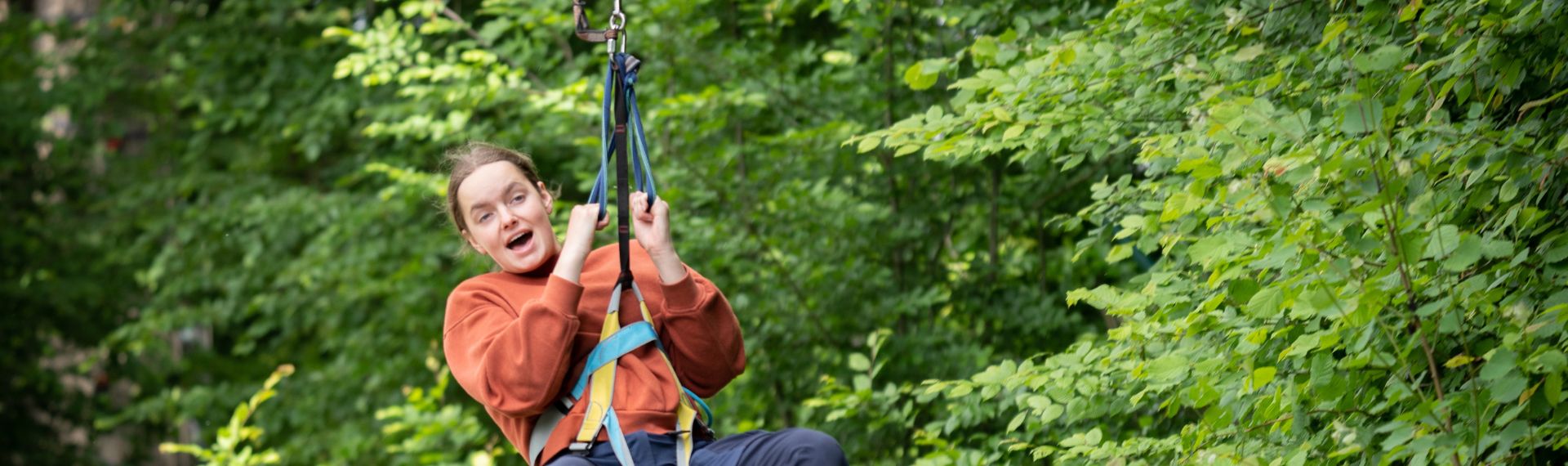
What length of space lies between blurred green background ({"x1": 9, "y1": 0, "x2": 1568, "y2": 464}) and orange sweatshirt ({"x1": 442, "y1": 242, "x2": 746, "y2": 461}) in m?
0.75

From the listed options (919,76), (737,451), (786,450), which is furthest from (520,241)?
(919,76)

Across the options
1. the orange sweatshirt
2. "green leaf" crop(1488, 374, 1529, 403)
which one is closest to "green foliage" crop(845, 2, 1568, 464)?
→ "green leaf" crop(1488, 374, 1529, 403)

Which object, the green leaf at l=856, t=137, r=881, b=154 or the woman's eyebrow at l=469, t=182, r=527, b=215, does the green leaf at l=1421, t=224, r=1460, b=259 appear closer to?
the green leaf at l=856, t=137, r=881, b=154

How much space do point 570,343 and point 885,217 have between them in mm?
2941

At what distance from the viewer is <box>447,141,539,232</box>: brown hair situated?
10.0ft

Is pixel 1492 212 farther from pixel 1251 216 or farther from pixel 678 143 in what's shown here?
pixel 678 143

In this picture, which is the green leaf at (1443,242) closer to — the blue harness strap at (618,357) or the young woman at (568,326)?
the young woman at (568,326)

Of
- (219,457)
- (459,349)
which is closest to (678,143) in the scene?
(219,457)

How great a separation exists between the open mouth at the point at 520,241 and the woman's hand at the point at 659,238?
235 mm

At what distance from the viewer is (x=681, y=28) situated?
5664mm

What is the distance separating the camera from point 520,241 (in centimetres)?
301

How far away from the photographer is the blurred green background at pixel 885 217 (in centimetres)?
235

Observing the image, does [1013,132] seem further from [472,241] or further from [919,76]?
[472,241]

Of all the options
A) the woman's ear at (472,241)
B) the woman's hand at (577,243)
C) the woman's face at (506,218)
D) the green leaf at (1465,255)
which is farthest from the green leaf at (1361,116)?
the woman's ear at (472,241)
